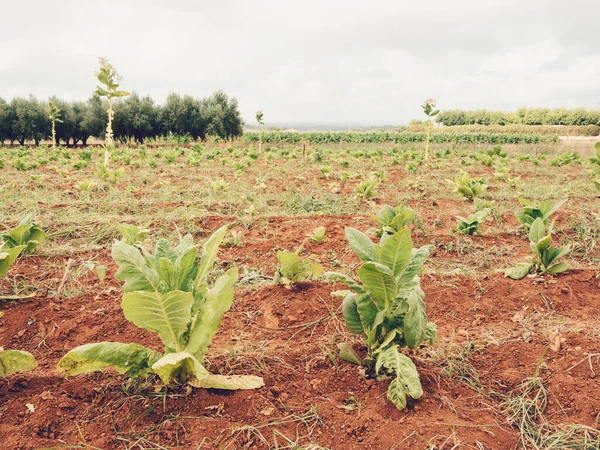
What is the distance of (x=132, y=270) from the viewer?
171 cm

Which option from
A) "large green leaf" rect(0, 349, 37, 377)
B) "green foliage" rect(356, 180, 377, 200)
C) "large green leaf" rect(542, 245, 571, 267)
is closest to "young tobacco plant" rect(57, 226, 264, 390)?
"large green leaf" rect(0, 349, 37, 377)

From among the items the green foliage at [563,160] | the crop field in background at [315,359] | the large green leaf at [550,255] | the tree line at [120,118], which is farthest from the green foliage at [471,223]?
the tree line at [120,118]

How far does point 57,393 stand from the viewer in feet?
5.97

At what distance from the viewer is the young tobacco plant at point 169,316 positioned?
160 centimetres

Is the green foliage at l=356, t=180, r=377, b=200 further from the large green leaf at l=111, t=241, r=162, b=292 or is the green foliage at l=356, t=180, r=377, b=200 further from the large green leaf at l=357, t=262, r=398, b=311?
the large green leaf at l=111, t=241, r=162, b=292

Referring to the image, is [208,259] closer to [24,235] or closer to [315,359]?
[315,359]

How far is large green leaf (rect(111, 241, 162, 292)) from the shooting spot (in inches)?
66.7

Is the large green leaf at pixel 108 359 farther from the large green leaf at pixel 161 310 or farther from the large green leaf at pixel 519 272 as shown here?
the large green leaf at pixel 519 272

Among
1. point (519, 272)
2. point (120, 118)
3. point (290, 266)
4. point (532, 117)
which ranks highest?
point (532, 117)

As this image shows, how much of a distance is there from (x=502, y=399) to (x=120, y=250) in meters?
1.73

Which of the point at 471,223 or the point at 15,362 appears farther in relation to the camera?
the point at 471,223

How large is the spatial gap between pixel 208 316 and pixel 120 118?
1619 inches

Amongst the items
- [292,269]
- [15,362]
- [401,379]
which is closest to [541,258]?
[292,269]

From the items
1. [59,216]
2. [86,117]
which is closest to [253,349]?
[59,216]
